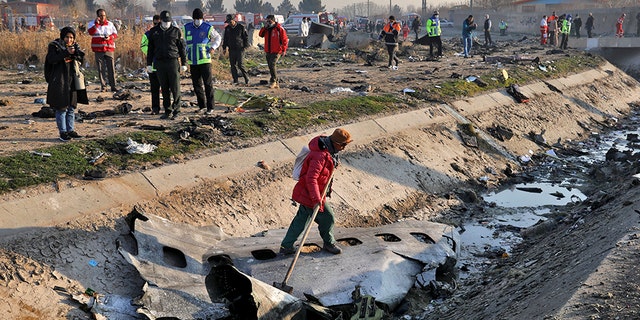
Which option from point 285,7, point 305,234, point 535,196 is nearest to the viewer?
point 305,234

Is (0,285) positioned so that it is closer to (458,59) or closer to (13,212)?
(13,212)

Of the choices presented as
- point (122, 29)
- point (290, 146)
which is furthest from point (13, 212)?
point (122, 29)

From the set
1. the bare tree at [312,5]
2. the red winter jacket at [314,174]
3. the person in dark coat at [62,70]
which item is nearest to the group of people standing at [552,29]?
the person in dark coat at [62,70]

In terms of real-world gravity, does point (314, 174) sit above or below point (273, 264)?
above

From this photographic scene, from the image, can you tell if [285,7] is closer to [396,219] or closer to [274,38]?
[274,38]

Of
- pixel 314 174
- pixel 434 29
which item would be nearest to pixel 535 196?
pixel 314 174

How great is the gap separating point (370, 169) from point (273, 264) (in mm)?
4532

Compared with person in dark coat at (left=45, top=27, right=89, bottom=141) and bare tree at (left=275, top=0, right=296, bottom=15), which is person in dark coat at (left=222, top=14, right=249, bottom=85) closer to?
person in dark coat at (left=45, top=27, right=89, bottom=141)

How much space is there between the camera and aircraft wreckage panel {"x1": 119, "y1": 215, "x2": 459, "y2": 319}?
6147 millimetres

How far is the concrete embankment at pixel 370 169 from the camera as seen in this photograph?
7.72m

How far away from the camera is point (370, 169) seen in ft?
36.5

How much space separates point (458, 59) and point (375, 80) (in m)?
7.75

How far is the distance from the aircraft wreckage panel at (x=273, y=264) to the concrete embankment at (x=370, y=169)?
817 millimetres

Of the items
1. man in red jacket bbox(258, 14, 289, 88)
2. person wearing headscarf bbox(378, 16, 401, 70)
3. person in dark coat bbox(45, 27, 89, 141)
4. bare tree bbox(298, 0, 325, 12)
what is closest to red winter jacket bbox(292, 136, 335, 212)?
person in dark coat bbox(45, 27, 89, 141)
